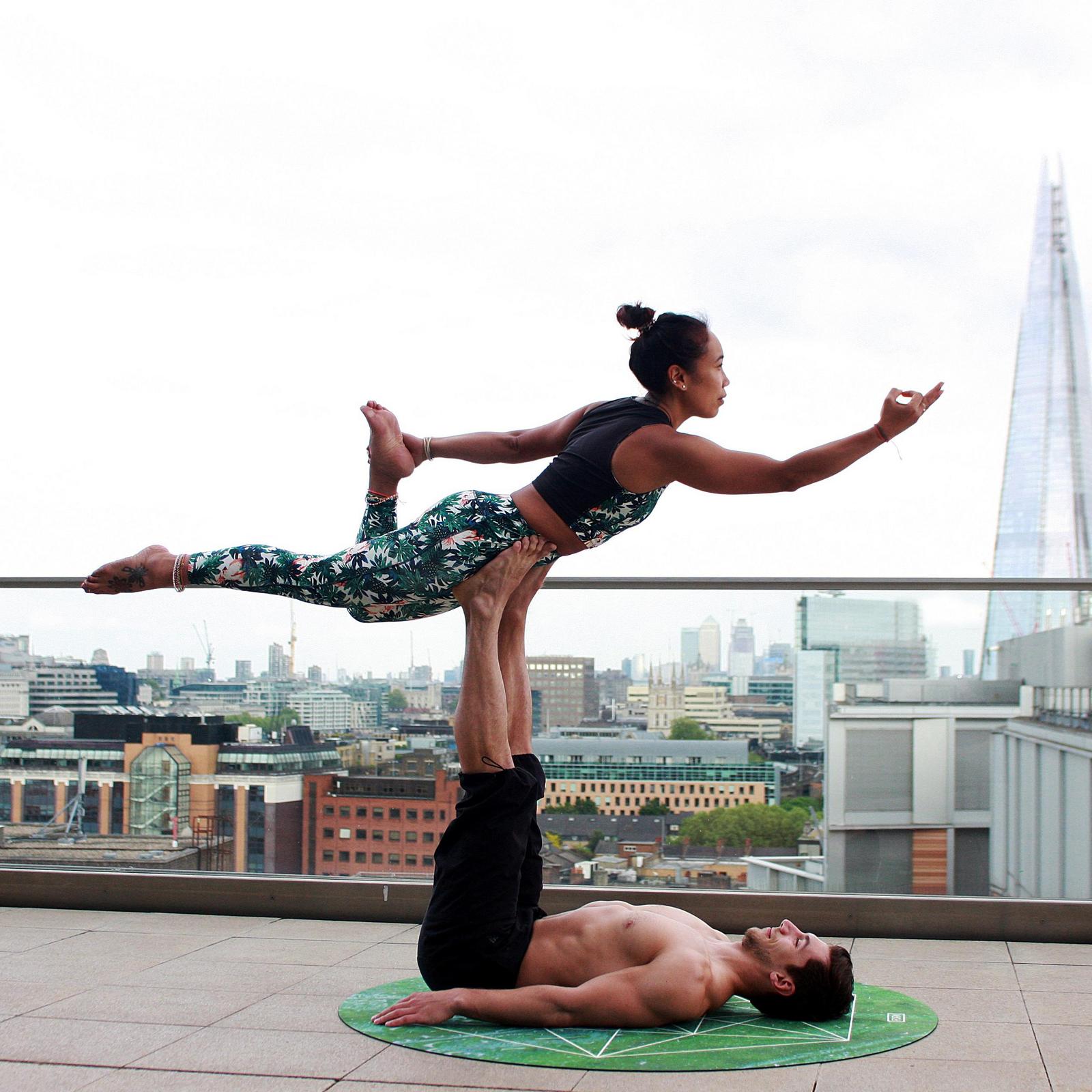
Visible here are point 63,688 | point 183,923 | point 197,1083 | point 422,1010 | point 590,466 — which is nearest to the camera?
point 197,1083

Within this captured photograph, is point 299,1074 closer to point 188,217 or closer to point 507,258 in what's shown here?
point 188,217

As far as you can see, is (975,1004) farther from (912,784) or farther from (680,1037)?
(912,784)

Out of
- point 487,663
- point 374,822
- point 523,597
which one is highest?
point 523,597

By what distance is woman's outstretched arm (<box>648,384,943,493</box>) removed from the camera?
→ 2.38 m

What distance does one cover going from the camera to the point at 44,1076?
2.03 meters

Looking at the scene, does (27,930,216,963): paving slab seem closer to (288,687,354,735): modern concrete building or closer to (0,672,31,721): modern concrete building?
(288,687,354,735): modern concrete building

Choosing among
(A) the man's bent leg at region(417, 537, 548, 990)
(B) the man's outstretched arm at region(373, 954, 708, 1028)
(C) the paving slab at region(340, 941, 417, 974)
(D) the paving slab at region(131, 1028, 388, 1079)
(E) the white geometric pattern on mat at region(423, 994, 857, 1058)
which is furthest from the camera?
(C) the paving slab at region(340, 941, 417, 974)

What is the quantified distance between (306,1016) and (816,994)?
111 cm

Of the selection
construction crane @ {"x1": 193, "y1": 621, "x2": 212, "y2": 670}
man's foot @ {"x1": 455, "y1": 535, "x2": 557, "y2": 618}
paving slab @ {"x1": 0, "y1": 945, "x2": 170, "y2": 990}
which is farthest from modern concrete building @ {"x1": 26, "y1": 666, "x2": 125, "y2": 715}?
man's foot @ {"x1": 455, "y1": 535, "x2": 557, "y2": 618}

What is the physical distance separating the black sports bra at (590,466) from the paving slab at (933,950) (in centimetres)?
155

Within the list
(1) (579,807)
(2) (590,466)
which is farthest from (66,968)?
(2) (590,466)

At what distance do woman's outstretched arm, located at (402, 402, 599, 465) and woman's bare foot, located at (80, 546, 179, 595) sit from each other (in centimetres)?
69

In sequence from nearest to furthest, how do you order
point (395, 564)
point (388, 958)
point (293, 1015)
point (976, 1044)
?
point (976, 1044)
point (293, 1015)
point (395, 564)
point (388, 958)

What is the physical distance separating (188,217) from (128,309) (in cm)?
447
